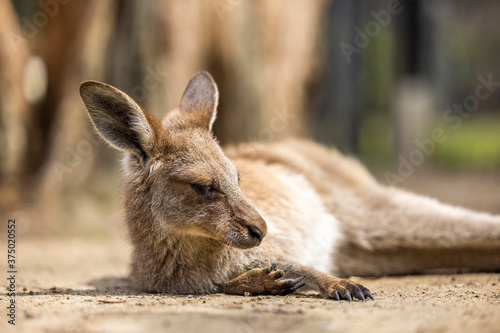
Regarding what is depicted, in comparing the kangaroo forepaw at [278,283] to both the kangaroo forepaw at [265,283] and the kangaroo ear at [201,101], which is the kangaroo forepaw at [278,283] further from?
the kangaroo ear at [201,101]

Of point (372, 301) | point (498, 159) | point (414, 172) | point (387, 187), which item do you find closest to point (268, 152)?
point (387, 187)

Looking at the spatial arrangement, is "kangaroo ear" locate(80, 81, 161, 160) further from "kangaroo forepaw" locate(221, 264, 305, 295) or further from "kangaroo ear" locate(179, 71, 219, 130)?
"kangaroo forepaw" locate(221, 264, 305, 295)

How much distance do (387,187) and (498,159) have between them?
938cm

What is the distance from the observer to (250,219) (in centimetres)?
413

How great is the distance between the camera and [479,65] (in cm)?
Answer: 1723

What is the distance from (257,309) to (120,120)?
170 centimetres

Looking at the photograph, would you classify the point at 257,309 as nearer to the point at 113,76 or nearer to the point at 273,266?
the point at 273,266

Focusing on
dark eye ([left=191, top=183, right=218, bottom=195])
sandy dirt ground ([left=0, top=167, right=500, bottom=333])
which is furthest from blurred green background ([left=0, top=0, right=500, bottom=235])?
dark eye ([left=191, top=183, right=218, bottom=195])

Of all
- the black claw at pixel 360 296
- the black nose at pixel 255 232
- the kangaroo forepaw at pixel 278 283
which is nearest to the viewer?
the black claw at pixel 360 296

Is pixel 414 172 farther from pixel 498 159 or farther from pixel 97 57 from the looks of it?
pixel 97 57

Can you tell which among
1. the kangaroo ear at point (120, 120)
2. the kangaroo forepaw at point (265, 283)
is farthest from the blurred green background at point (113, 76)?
the kangaroo forepaw at point (265, 283)

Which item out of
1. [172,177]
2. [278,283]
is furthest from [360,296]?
[172,177]

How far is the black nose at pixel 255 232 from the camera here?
4074mm

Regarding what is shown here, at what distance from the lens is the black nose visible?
407 cm
